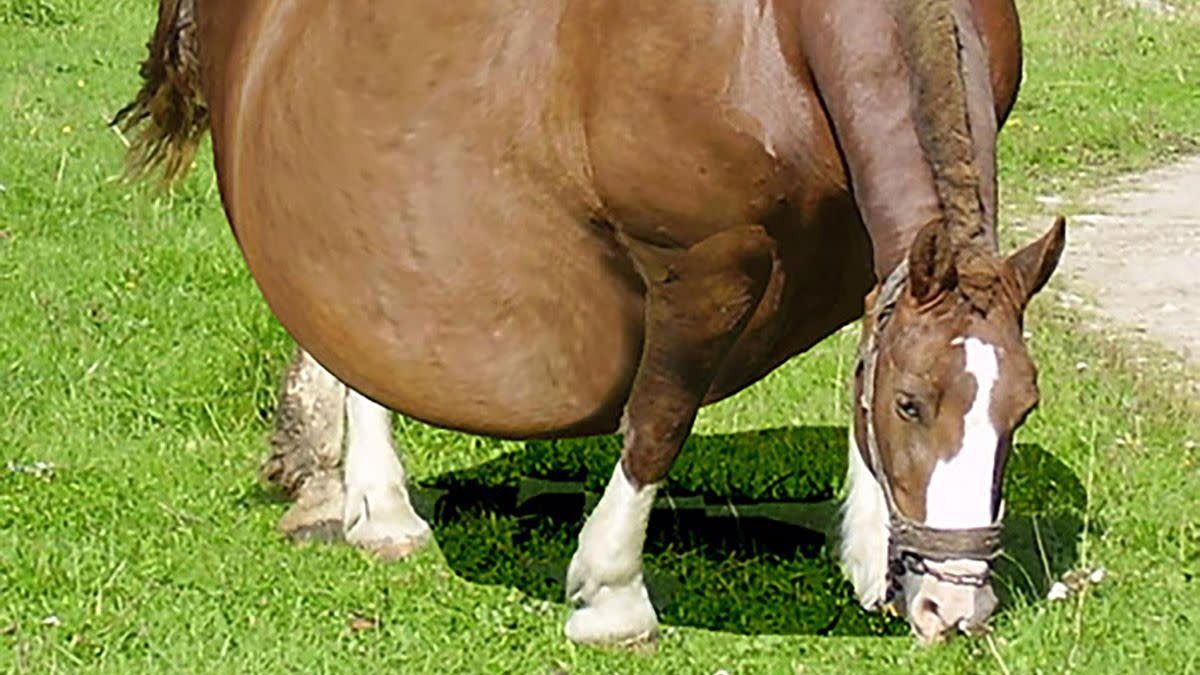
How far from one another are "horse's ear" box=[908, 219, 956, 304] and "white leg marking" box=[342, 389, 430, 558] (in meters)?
2.15

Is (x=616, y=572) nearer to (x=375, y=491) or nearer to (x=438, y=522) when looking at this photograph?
(x=375, y=491)

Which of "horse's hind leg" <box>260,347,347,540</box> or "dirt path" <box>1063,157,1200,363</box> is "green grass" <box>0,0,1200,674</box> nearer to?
"horse's hind leg" <box>260,347,347,540</box>

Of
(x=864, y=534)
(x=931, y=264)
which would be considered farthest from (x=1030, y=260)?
(x=864, y=534)

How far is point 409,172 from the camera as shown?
18.5 ft

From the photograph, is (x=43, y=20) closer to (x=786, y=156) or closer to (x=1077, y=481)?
(x=1077, y=481)

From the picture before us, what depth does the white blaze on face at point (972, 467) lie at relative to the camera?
4.59m

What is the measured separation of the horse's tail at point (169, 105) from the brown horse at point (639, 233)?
0.34m

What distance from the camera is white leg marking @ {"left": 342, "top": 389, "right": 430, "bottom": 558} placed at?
253 inches

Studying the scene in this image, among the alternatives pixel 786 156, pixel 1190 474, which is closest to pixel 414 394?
pixel 786 156

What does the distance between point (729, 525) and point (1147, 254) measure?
13.2ft

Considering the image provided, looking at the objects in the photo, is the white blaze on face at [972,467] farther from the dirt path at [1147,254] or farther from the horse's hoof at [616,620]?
the dirt path at [1147,254]

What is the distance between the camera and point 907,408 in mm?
4691

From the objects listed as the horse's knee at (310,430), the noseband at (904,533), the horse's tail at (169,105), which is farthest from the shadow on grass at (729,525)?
the horse's tail at (169,105)

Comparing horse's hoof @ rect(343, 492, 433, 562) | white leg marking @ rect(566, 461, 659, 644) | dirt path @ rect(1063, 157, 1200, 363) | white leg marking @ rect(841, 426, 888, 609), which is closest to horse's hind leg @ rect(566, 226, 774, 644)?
white leg marking @ rect(566, 461, 659, 644)
